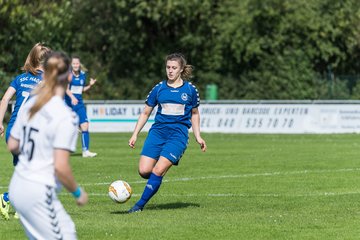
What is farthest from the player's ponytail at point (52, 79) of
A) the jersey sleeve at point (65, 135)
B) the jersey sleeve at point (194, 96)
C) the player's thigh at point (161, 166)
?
the jersey sleeve at point (194, 96)

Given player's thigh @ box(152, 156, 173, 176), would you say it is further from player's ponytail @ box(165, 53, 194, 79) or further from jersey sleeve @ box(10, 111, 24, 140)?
jersey sleeve @ box(10, 111, 24, 140)

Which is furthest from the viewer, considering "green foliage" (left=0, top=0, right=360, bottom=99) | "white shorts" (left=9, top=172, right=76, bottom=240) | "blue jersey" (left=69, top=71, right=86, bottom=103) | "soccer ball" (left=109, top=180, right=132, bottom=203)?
"green foliage" (left=0, top=0, right=360, bottom=99)

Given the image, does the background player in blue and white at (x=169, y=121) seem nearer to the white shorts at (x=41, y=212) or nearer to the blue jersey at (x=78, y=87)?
the white shorts at (x=41, y=212)

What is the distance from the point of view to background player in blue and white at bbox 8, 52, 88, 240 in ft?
22.7

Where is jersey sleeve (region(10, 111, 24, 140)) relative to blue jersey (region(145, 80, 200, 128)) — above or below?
above

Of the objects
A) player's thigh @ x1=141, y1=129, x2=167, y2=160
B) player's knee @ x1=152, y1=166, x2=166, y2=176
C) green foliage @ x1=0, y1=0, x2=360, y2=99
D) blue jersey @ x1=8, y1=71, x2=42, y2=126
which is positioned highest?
blue jersey @ x1=8, y1=71, x2=42, y2=126

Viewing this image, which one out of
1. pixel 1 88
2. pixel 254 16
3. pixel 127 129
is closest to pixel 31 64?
pixel 127 129

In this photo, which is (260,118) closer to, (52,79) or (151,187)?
(151,187)

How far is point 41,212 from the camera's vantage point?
6.90 m

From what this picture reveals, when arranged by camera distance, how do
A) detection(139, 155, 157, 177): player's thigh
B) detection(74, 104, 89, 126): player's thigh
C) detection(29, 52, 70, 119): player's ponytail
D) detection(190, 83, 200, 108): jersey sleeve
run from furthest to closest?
detection(74, 104, 89, 126): player's thigh → detection(190, 83, 200, 108): jersey sleeve → detection(139, 155, 157, 177): player's thigh → detection(29, 52, 70, 119): player's ponytail

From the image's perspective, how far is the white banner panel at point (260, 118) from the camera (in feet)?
104

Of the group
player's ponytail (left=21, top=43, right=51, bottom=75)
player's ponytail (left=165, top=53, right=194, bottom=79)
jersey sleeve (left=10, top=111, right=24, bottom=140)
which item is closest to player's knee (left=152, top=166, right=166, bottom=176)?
player's ponytail (left=165, top=53, right=194, bottom=79)

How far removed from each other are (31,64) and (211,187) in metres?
5.14

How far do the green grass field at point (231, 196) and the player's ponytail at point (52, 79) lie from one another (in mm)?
3588
